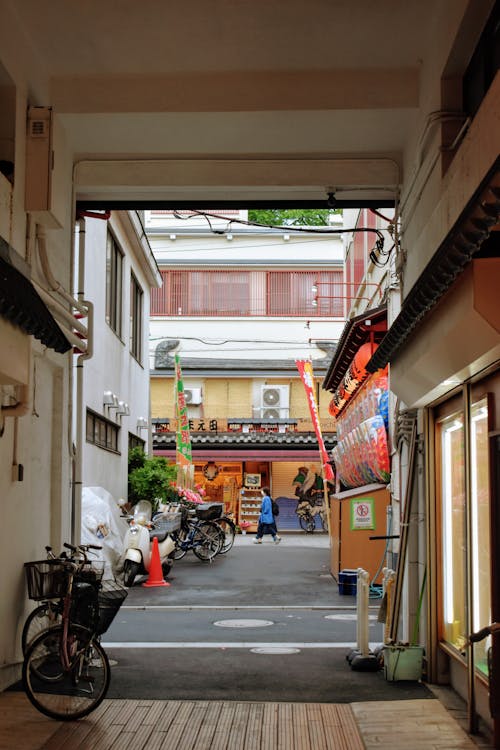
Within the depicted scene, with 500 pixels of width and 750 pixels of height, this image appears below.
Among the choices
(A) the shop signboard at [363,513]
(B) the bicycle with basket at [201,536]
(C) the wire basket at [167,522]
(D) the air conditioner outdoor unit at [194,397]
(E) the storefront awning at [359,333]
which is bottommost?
(B) the bicycle with basket at [201,536]

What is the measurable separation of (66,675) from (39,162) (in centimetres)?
450

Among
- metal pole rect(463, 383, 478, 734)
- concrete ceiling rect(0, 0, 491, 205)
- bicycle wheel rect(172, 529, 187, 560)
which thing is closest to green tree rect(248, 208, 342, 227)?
bicycle wheel rect(172, 529, 187, 560)

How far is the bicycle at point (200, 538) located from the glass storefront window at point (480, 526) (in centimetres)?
1497

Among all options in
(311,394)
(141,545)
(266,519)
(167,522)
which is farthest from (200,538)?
(266,519)

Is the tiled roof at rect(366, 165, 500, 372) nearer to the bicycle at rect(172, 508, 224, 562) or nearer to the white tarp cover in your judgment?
the white tarp cover

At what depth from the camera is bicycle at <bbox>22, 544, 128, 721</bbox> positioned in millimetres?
7516

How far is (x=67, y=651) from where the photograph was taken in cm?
775

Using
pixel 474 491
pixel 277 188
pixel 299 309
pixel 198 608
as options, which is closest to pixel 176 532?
pixel 198 608

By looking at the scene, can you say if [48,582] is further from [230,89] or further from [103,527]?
[103,527]

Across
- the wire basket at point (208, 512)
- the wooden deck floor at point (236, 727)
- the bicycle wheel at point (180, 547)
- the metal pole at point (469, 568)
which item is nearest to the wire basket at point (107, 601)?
the wooden deck floor at point (236, 727)

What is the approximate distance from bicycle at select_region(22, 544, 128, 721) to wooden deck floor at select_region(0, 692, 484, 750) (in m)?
0.17

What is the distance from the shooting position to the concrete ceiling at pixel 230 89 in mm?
8078

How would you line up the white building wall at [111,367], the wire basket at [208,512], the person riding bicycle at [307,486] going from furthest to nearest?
the person riding bicycle at [307,486], the wire basket at [208,512], the white building wall at [111,367]

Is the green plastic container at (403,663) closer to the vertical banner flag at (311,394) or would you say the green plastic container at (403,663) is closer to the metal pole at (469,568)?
the metal pole at (469,568)
